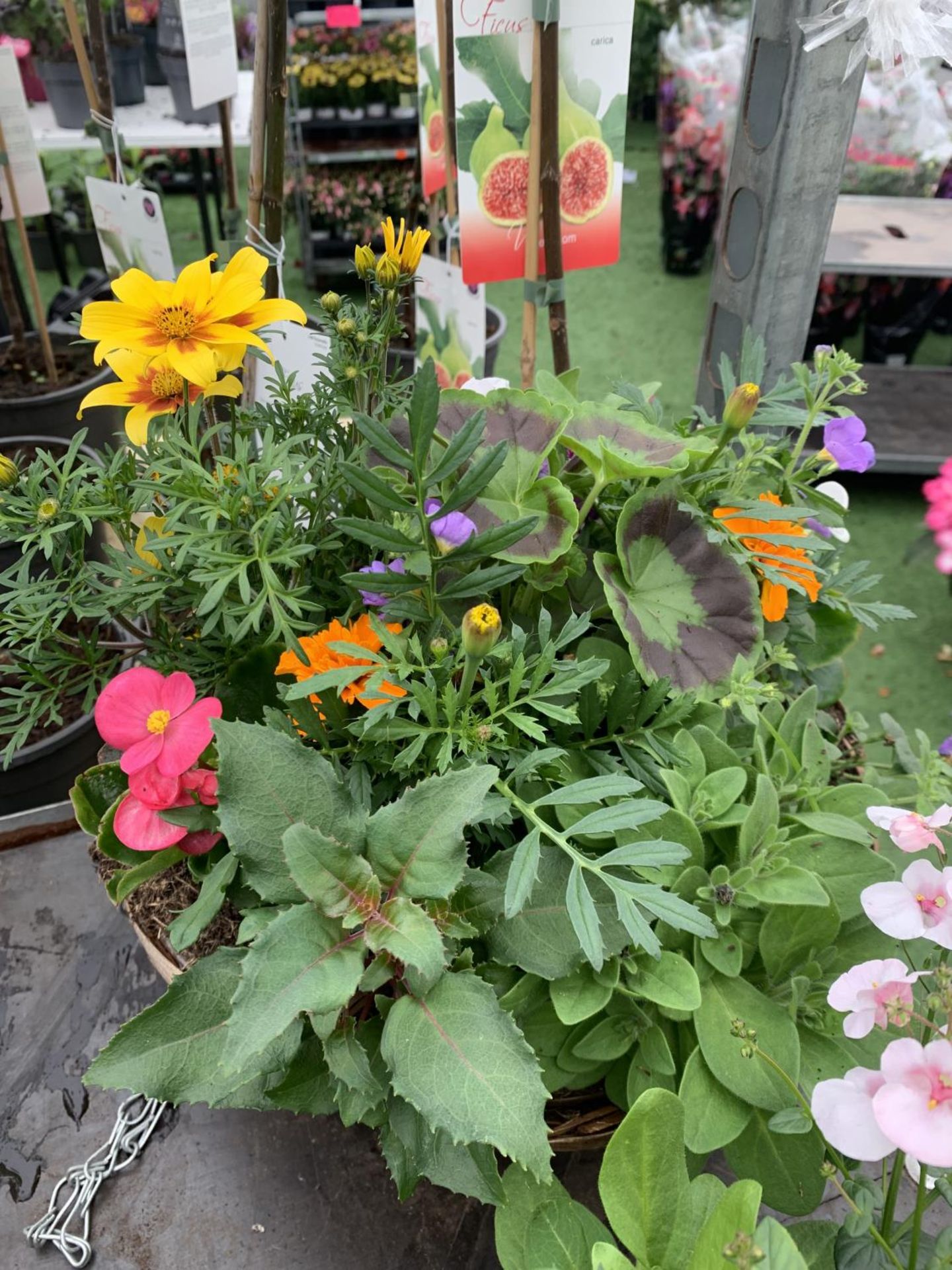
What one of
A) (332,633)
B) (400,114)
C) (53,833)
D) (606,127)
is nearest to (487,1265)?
(332,633)

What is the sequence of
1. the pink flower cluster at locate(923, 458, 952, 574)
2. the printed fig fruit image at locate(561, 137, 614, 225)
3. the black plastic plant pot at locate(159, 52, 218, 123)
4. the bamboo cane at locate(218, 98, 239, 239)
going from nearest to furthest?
the pink flower cluster at locate(923, 458, 952, 574)
the printed fig fruit image at locate(561, 137, 614, 225)
the bamboo cane at locate(218, 98, 239, 239)
the black plastic plant pot at locate(159, 52, 218, 123)

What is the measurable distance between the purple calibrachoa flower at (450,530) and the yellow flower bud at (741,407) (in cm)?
19

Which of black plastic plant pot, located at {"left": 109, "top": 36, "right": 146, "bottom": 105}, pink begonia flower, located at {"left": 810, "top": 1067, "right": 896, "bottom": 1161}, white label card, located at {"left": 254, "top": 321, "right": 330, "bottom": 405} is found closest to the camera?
pink begonia flower, located at {"left": 810, "top": 1067, "right": 896, "bottom": 1161}

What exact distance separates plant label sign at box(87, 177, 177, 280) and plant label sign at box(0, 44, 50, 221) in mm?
286

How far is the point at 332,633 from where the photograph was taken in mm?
594

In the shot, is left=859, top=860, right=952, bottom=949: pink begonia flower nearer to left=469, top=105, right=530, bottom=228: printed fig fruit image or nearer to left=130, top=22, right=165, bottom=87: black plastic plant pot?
left=469, top=105, right=530, bottom=228: printed fig fruit image

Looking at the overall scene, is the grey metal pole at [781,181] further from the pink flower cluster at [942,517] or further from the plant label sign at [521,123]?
the pink flower cluster at [942,517]

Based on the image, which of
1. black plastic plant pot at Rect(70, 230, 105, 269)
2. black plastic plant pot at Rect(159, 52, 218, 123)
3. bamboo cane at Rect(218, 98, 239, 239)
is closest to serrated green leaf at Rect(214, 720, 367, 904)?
bamboo cane at Rect(218, 98, 239, 239)

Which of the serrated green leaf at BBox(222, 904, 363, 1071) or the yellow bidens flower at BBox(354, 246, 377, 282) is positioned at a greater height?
the yellow bidens flower at BBox(354, 246, 377, 282)

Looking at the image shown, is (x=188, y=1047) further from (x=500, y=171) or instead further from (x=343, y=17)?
(x=343, y=17)

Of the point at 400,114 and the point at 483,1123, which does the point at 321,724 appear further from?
the point at 400,114

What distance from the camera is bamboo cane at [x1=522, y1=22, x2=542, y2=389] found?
728 mm

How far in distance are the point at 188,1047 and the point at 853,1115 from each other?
34 centimetres

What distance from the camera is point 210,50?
117cm
